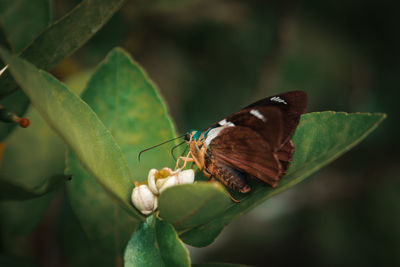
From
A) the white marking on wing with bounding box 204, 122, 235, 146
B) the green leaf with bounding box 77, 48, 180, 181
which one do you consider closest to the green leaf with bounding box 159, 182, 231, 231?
the green leaf with bounding box 77, 48, 180, 181

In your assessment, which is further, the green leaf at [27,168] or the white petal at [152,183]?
the green leaf at [27,168]

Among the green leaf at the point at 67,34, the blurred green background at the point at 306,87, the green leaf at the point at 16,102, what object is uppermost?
the green leaf at the point at 67,34

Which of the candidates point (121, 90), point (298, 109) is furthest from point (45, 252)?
point (298, 109)

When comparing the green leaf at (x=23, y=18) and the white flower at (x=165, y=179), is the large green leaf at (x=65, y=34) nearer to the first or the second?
the green leaf at (x=23, y=18)

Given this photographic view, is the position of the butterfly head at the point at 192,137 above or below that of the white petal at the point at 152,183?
above

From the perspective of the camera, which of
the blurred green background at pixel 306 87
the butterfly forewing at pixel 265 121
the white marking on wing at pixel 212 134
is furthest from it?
the blurred green background at pixel 306 87

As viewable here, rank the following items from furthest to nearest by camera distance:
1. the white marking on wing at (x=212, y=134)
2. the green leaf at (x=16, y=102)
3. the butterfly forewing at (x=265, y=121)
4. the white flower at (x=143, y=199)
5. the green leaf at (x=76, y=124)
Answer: the white marking on wing at (x=212, y=134) < the green leaf at (x=16, y=102) < the butterfly forewing at (x=265, y=121) < the white flower at (x=143, y=199) < the green leaf at (x=76, y=124)

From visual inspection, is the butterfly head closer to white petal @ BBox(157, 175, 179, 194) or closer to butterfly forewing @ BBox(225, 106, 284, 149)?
butterfly forewing @ BBox(225, 106, 284, 149)

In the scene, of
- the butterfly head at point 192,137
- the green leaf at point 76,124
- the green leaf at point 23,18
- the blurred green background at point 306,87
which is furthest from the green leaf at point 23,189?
the blurred green background at point 306,87
